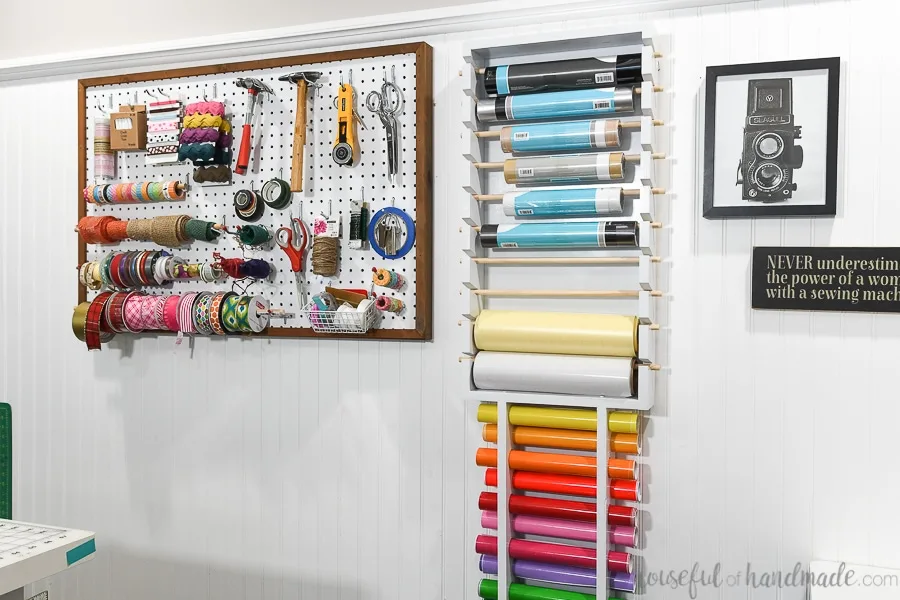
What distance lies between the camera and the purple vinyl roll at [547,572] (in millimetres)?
1841

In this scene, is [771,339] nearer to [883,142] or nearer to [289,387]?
[883,142]

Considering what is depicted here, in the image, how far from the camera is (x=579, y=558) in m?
1.84

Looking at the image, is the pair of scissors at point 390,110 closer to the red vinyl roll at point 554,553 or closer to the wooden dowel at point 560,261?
the wooden dowel at point 560,261

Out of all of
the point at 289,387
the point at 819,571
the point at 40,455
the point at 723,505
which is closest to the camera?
the point at 819,571

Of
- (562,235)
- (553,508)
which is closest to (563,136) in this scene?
(562,235)

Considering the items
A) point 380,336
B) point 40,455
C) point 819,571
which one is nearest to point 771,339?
point 819,571

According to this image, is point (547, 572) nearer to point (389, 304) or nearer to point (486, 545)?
point (486, 545)

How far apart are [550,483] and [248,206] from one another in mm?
1176

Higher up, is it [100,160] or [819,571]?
[100,160]

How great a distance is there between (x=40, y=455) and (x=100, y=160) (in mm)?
1053

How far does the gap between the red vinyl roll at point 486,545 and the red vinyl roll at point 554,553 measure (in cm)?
5

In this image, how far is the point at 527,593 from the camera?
1862 mm

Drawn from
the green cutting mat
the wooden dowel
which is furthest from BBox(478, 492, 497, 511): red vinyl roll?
the green cutting mat

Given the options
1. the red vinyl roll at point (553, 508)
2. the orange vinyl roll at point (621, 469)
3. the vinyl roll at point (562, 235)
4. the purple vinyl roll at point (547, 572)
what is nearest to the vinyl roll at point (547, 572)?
the purple vinyl roll at point (547, 572)
